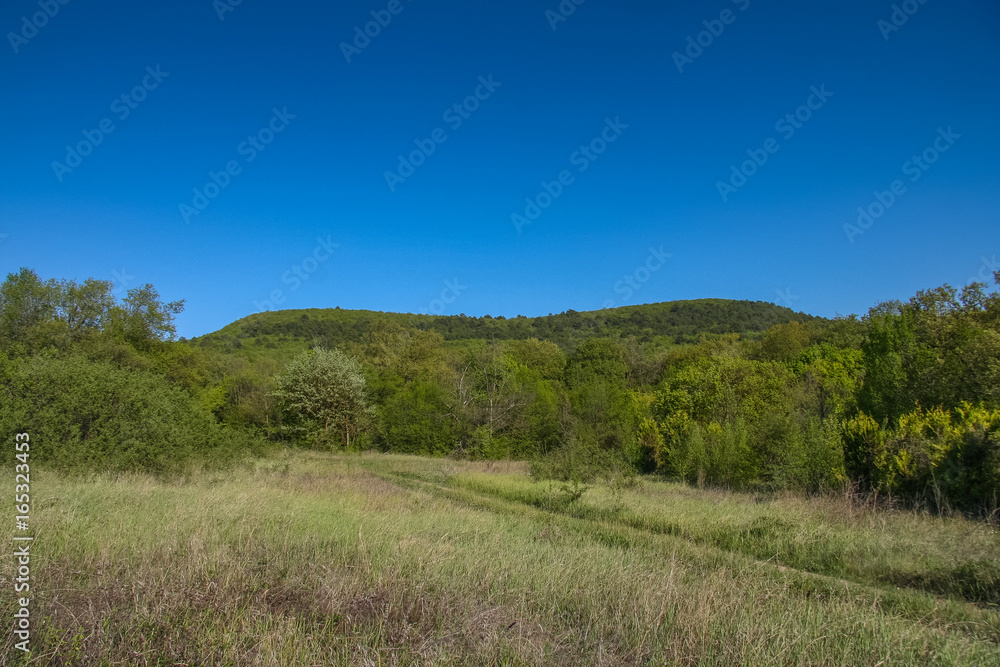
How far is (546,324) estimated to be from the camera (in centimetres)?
12175

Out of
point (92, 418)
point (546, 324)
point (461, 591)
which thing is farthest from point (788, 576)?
point (546, 324)

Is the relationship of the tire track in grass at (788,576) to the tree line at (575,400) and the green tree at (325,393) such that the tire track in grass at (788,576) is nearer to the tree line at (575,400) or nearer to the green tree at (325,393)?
the tree line at (575,400)

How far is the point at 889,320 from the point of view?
2538 centimetres

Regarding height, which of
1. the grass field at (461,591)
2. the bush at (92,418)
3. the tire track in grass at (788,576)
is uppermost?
the bush at (92,418)

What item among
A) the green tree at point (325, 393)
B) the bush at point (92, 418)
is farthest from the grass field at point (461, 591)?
the green tree at point (325, 393)

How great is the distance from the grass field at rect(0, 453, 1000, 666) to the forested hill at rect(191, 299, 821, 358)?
80308 millimetres

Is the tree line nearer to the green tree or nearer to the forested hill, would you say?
the green tree

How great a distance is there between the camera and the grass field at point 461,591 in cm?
419

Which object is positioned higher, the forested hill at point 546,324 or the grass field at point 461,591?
the forested hill at point 546,324

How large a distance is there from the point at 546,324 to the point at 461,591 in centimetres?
11692

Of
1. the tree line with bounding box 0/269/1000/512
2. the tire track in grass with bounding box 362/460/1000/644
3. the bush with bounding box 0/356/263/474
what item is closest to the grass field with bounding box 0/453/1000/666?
the tire track in grass with bounding box 362/460/1000/644

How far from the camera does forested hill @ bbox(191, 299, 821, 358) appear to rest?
102625mm

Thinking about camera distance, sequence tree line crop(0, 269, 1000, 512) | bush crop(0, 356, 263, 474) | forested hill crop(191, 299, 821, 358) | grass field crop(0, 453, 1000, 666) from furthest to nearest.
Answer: forested hill crop(191, 299, 821, 358) < tree line crop(0, 269, 1000, 512) < bush crop(0, 356, 263, 474) < grass field crop(0, 453, 1000, 666)

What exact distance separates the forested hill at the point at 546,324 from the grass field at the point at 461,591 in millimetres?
80308
